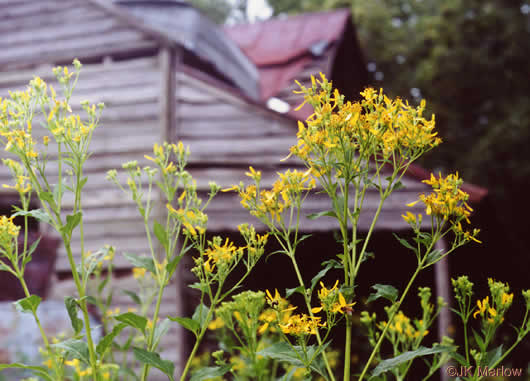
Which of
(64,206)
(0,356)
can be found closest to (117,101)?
(64,206)

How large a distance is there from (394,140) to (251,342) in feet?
2.10

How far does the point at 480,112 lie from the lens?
10875mm

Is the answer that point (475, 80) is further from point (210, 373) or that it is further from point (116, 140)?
point (210, 373)

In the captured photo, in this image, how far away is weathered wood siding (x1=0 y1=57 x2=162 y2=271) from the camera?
5281 millimetres

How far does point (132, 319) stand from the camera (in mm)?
1099

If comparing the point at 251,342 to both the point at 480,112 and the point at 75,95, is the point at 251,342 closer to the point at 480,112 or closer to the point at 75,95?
the point at 75,95

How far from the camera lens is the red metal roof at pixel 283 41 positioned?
7.38 metres

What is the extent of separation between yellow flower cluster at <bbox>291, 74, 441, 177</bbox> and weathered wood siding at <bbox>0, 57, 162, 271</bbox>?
432cm

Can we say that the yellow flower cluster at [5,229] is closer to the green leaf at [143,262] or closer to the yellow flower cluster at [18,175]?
the yellow flower cluster at [18,175]

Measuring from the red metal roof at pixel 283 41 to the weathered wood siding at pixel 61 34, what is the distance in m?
2.17

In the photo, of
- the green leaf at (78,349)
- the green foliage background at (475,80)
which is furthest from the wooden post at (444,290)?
the green foliage background at (475,80)

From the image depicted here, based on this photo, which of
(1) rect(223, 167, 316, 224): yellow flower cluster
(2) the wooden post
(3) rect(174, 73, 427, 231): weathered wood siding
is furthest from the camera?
(3) rect(174, 73, 427, 231): weathered wood siding

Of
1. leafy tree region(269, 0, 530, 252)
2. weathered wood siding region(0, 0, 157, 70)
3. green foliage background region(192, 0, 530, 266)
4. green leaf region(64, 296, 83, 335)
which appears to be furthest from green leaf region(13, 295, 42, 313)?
leafy tree region(269, 0, 530, 252)

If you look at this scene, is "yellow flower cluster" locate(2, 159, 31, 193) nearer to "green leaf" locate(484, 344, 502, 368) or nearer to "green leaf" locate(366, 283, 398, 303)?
"green leaf" locate(366, 283, 398, 303)
